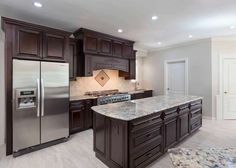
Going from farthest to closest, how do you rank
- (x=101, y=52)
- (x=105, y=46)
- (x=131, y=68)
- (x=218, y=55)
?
(x=131, y=68)
(x=218, y=55)
(x=105, y=46)
(x=101, y=52)

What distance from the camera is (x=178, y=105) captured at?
319 cm

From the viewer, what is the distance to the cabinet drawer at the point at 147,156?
2303 mm

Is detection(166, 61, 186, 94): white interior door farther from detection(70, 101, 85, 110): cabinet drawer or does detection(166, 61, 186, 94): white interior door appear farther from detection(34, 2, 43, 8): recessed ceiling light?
detection(34, 2, 43, 8): recessed ceiling light

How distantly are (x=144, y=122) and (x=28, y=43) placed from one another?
2697mm

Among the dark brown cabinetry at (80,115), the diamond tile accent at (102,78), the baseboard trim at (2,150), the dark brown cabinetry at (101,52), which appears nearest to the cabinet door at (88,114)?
the dark brown cabinetry at (80,115)

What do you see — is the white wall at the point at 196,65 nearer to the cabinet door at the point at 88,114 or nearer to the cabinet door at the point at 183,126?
the cabinet door at the point at 183,126

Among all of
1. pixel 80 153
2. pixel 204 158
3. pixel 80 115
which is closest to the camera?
pixel 204 158

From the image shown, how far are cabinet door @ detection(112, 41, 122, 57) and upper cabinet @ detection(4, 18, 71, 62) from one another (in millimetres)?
1828

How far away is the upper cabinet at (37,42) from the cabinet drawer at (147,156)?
2617 mm

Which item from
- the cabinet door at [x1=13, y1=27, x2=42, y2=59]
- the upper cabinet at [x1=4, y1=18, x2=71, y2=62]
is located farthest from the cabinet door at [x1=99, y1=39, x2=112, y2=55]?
the cabinet door at [x1=13, y1=27, x2=42, y2=59]

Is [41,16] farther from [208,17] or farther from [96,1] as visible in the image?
[208,17]

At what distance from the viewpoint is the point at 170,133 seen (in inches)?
118

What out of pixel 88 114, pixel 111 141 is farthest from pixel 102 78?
pixel 111 141

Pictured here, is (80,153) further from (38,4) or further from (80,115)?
(38,4)
